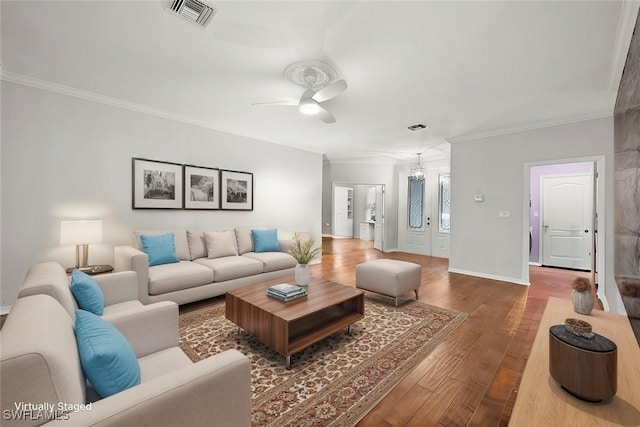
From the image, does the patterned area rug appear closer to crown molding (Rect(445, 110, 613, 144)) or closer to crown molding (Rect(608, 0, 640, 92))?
crown molding (Rect(608, 0, 640, 92))

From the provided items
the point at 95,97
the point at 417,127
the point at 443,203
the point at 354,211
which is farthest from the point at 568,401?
the point at 354,211

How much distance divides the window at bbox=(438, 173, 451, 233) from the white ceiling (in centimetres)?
294

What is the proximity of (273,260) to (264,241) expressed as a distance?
508 millimetres

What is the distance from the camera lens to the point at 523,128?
435 centimetres

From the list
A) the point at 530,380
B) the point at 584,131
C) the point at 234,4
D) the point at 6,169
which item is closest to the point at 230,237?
the point at 6,169

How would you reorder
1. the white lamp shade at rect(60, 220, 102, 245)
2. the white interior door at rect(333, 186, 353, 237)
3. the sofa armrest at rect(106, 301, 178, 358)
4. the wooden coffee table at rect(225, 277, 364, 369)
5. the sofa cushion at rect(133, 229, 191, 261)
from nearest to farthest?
the sofa armrest at rect(106, 301, 178, 358) < the wooden coffee table at rect(225, 277, 364, 369) < the white lamp shade at rect(60, 220, 102, 245) < the sofa cushion at rect(133, 229, 191, 261) < the white interior door at rect(333, 186, 353, 237)

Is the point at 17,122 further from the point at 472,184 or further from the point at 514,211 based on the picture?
the point at 514,211

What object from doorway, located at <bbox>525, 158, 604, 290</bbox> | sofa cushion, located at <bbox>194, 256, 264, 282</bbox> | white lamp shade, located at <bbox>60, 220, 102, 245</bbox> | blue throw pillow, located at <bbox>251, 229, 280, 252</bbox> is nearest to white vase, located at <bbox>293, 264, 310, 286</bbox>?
sofa cushion, located at <bbox>194, 256, 264, 282</bbox>

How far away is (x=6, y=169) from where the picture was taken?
2873 millimetres

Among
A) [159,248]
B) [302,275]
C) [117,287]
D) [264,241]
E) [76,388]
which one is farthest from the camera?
[264,241]

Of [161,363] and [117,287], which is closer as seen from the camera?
[161,363]

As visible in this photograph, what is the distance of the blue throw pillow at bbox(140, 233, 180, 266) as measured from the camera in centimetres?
335

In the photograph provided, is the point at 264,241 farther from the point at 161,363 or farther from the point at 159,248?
the point at 161,363

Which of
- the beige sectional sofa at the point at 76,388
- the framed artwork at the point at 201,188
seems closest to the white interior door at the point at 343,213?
the framed artwork at the point at 201,188
